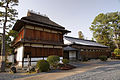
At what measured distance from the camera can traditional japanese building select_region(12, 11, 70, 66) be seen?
11.7 meters

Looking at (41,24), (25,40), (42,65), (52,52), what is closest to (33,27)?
(41,24)

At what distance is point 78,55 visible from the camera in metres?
20.8

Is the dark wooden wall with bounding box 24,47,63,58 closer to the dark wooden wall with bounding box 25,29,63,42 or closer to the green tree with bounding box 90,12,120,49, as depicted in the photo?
the dark wooden wall with bounding box 25,29,63,42

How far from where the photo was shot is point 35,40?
1241cm

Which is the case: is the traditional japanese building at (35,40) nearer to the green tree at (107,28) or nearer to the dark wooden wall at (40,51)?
the dark wooden wall at (40,51)

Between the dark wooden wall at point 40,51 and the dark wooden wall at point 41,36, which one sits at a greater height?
the dark wooden wall at point 41,36

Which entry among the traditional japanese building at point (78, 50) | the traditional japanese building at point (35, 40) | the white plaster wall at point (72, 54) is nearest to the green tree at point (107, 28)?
the traditional japanese building at point (78, 50)

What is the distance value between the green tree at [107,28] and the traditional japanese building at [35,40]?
20.2 meters

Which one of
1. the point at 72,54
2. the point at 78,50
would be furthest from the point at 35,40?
the point at 78,50

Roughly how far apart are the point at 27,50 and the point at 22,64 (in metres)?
1.99

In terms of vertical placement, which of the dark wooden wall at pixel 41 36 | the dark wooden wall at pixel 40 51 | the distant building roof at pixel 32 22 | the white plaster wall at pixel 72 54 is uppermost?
the distant building roof at pixel 32 22

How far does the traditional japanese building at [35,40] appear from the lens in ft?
A: 38.3

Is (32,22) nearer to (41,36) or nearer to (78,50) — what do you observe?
(41,36)

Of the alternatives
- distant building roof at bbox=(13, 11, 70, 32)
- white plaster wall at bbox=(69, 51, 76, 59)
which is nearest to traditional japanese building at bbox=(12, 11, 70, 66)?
distant building roof at bbox=(13, 11, 70, 32)
